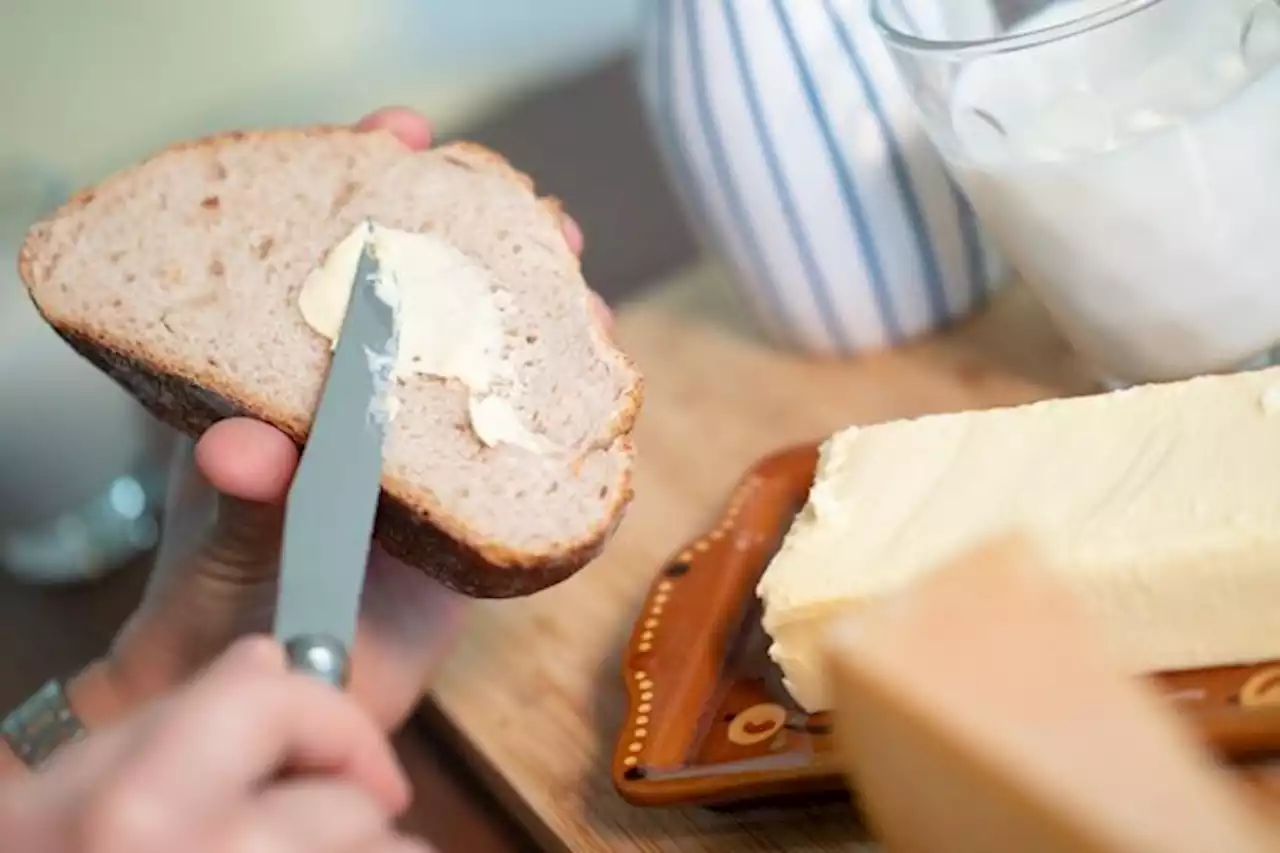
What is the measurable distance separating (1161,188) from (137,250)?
1.96 feet

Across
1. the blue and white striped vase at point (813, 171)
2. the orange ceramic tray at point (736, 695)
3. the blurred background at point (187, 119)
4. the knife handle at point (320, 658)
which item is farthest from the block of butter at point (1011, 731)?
the blurred background at point (187, 119)

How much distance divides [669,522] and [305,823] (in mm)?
486

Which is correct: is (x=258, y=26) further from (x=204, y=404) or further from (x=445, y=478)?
(x=445, y=478)

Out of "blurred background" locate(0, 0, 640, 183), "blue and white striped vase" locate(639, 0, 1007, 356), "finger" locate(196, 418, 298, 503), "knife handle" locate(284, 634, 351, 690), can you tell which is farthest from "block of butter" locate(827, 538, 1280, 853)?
"blurred background" locate(0, 0, 640, 183)

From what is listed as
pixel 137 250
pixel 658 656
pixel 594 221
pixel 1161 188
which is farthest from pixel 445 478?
pixel 594 221

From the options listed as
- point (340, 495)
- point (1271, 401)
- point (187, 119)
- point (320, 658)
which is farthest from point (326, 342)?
point (187, 119)

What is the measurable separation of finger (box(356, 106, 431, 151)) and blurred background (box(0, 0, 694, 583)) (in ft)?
1.16

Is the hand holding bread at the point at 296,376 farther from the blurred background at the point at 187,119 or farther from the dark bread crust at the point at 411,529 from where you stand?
the blurred background at the point at 187,119

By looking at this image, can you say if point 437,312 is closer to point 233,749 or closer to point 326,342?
point 326,342

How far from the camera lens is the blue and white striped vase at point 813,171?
0.93 m

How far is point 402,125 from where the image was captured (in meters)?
0.96

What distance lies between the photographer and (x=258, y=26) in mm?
1610

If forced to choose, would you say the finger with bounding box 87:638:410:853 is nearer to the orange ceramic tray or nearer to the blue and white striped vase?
the orange ceramic tray

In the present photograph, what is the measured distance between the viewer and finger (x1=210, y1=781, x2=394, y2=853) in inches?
18.9
